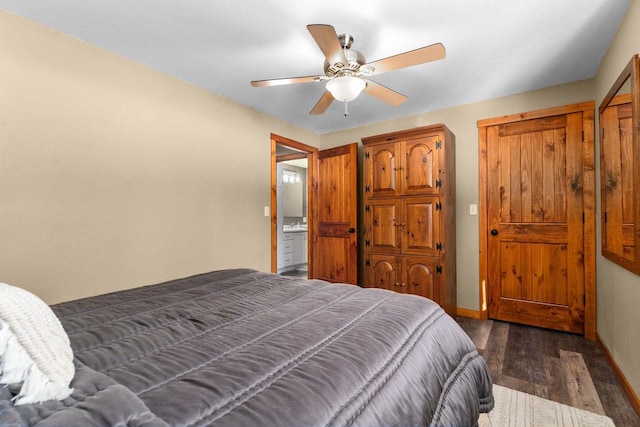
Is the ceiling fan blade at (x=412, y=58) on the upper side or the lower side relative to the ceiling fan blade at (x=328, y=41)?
lower

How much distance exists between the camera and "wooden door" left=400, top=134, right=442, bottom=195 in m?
3.07

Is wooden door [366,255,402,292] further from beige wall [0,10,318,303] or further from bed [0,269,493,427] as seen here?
bed [0,269,493,427]

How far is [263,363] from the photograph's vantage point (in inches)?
30.4

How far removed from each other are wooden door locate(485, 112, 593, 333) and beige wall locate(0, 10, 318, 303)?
9.12ft

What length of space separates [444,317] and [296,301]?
678 millimetres

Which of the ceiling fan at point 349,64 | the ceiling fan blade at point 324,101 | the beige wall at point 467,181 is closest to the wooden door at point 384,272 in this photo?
the beige wall at point 467,181

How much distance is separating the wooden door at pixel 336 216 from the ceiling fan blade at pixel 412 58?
184cm

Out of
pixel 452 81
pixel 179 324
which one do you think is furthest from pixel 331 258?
pixel 179 324

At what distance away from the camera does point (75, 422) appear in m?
0.50

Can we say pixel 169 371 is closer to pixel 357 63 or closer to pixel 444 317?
pixel 444 317

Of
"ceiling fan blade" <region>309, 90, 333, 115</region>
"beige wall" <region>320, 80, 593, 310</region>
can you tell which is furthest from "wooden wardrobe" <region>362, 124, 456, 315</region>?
"ceiling fan blade" <region>309, 90, 333, 115</region>

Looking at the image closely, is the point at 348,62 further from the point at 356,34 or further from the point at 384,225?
the point at 384,225

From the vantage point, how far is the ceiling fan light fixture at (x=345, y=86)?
196 centimetres

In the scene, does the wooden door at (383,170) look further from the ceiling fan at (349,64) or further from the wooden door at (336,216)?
the ceiling fan at (349,64)
